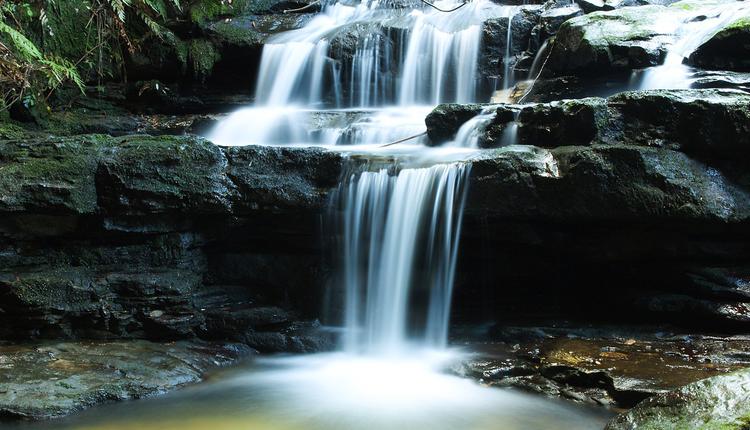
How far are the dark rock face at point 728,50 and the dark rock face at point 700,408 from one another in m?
5.53

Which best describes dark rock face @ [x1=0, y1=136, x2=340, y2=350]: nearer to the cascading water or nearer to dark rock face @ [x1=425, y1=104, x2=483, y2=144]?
dark rock face @ [x1=425, y1=104, x2=483, y2=144]

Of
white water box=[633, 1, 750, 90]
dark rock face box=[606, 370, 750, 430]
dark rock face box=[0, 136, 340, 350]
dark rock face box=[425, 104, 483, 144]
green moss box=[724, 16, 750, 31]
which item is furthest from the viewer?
white water box=[633, 1, 750, 90]

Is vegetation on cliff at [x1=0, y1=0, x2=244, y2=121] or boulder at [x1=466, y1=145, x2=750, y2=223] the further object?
vegetation on cliff at [x1=0, y1=0, x2=244, y2=121]

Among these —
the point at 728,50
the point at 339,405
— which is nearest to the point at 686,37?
the point at 728,50

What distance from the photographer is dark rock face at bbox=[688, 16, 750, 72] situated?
7199 millimetres

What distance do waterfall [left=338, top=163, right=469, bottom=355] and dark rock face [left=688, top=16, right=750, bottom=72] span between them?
14.3ft

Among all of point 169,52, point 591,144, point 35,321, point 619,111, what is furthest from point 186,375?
point 169,52

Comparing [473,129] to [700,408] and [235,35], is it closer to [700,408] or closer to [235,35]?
[700,408]

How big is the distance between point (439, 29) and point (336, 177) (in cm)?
594

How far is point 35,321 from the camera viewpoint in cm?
532

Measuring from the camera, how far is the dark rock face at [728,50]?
7.20 meters

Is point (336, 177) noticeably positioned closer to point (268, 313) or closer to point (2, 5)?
point (268, 313)

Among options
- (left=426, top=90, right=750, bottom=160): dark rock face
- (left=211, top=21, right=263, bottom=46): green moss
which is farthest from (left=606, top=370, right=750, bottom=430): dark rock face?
(left=211, top=21, right=263, bottom=46): green moss

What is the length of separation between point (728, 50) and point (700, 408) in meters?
5.97
